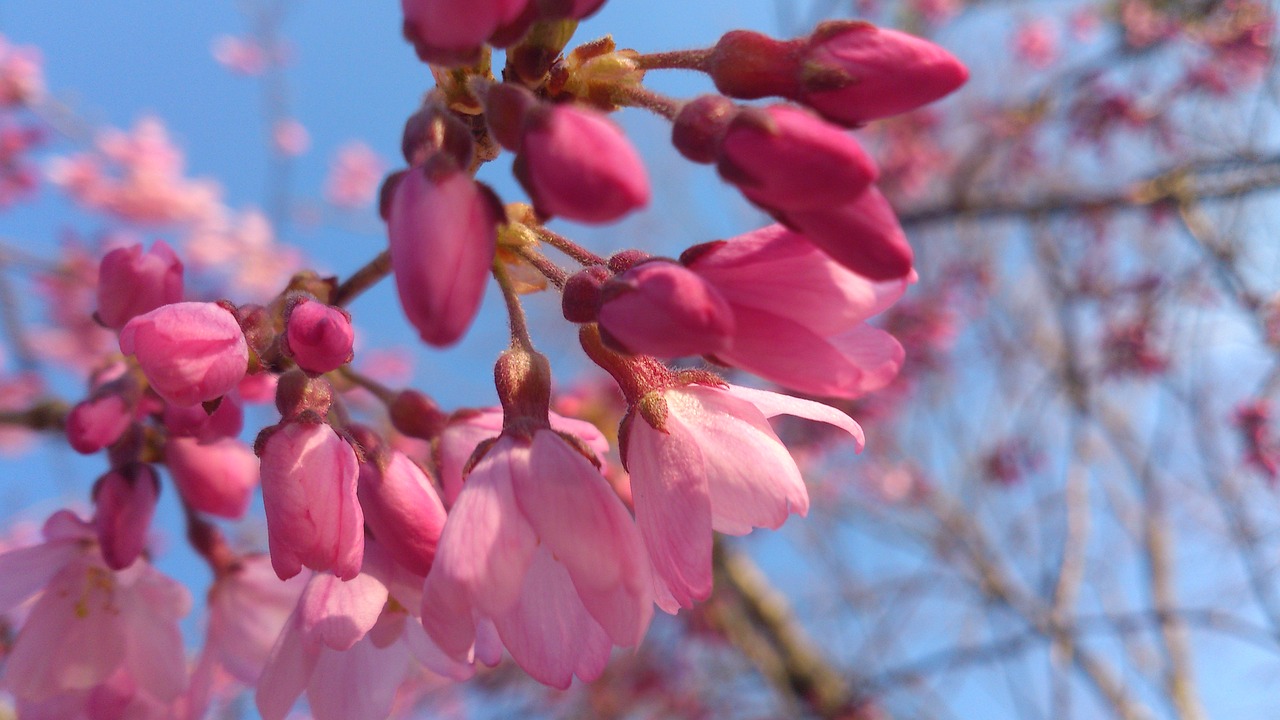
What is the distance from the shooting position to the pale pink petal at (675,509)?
629mm

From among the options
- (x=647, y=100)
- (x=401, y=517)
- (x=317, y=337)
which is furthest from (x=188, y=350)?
(x=647, y=100)

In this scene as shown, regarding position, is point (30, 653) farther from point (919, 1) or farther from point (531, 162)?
point (919, 1)

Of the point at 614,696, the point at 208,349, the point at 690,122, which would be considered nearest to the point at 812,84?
the point at 690,122

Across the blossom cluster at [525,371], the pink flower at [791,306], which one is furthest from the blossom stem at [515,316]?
the pink flower at [791,306]

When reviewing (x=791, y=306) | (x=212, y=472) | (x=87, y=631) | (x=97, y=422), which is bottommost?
(x=87, y=631)

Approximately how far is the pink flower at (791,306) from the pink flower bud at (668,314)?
2 cm

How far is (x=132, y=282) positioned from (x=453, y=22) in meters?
0.48

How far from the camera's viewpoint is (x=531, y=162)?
53 cm

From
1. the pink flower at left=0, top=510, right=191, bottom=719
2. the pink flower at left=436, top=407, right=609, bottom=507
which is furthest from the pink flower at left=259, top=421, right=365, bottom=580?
the pink flower at left=0, top=510, right=191, bottom=719

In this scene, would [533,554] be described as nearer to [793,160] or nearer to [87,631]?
[793,160]

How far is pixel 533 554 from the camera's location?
609mm

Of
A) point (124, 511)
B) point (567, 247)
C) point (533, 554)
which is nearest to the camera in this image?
point (533, 554)

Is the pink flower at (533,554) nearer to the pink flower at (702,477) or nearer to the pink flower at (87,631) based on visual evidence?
the pink flower at (702,477)

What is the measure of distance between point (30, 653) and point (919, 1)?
5770mm
